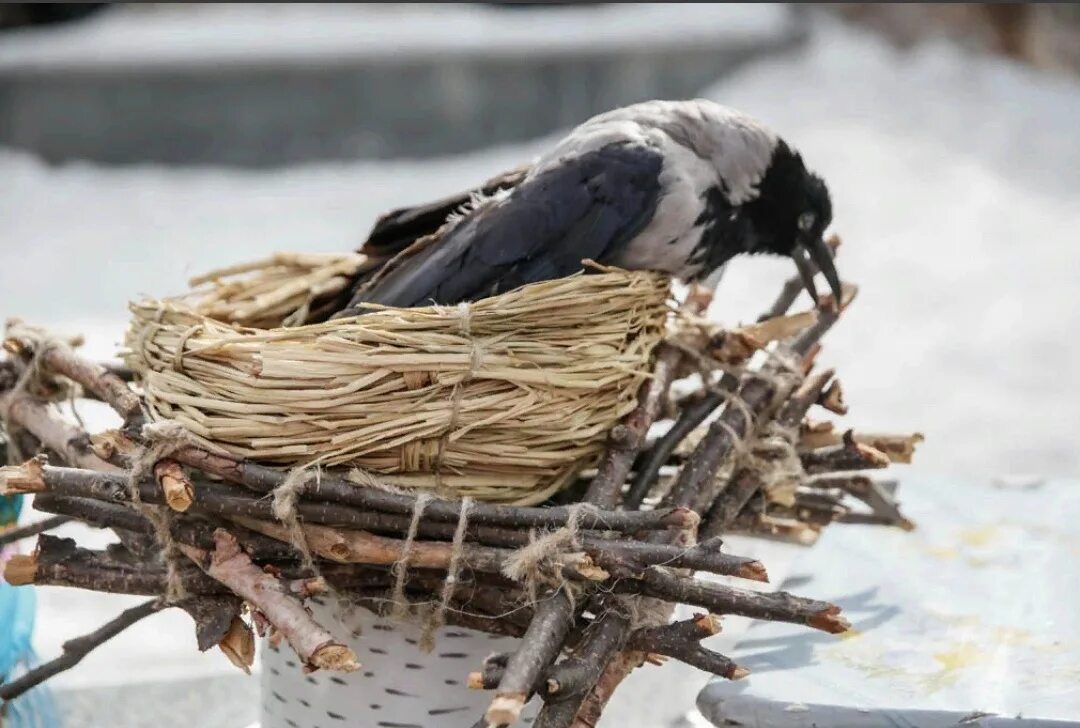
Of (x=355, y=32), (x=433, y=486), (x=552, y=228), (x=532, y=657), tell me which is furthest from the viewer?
(x=355, y=32)

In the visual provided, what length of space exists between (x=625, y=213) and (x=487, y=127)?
2.59 m

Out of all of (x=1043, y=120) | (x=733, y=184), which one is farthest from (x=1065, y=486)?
(x=1043, y=120)

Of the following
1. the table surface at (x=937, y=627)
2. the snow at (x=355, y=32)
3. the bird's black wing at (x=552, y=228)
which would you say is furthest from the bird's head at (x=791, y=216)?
the snow at (x=355, y=32)

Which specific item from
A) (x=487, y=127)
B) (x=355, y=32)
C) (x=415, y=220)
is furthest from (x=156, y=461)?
(x=355, y=32)

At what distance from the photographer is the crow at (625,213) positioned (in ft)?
2.63

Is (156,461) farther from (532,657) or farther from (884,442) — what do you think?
(884,442)

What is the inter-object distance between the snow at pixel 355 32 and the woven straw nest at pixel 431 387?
2.63m

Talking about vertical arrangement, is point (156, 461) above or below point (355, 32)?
above

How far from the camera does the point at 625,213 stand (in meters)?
0.80

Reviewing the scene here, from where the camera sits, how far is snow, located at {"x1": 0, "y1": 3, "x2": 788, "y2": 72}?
329cm

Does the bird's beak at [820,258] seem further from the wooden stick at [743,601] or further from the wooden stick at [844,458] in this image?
the wooden stick at [743,601]

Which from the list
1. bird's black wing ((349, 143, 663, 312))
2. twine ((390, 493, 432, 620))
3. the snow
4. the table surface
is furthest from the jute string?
the snow

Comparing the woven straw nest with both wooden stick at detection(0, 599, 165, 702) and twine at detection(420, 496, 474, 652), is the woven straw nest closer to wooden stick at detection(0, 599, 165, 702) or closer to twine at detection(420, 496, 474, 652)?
twine at detection(420, 496, 474, 652)

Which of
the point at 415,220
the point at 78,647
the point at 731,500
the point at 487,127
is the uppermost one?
the point at 415,220
